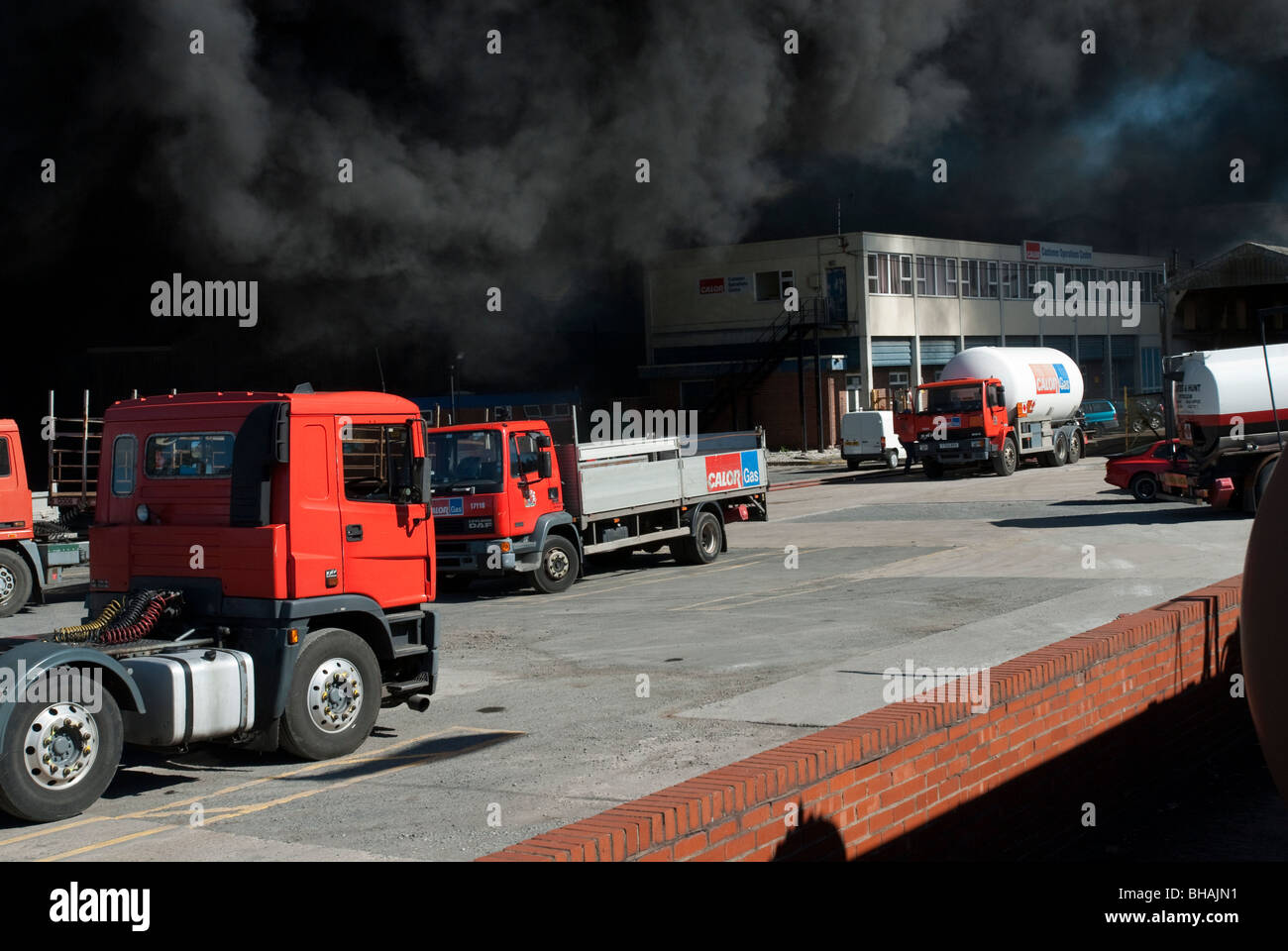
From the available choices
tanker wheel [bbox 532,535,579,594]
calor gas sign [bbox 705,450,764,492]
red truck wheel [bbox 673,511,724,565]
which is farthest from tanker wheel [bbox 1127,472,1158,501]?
tanker wheel [bbox 532,535,579,594]

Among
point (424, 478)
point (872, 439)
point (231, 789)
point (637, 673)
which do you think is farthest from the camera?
point (872, 439)

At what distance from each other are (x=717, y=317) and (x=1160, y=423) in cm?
1712

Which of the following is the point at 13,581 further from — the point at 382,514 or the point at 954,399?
the point at 954,399

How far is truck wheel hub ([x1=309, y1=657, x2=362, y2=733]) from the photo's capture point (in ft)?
29.7

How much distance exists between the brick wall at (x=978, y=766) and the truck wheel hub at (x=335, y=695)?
4.32 meters

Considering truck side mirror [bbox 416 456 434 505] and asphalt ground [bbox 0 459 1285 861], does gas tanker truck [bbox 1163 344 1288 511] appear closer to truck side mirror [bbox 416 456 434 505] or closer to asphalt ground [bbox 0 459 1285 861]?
asphalt ground [bbox 0 459 1285 861]

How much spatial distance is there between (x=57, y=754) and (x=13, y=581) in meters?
10.1

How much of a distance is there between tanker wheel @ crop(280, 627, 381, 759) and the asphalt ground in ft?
0.57

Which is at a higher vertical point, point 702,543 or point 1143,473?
point 1143,473

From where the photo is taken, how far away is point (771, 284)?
52156 millimetres

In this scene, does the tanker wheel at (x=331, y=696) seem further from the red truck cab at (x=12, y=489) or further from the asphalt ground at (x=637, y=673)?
the red truck cab at (x=12, y=489)

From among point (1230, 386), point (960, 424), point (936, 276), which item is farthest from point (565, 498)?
point (936, 276)

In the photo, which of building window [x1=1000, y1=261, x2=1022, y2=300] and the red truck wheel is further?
building window [x1=1000, y1=261, x2=1022, y2=300]
